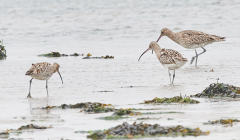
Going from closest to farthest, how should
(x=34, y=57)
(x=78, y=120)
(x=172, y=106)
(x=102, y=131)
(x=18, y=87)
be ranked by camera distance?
(x=102, y=131) < (x=78, y=120) < (x=172, y=106) < (x=18, y=87) < (x=34, y=57)

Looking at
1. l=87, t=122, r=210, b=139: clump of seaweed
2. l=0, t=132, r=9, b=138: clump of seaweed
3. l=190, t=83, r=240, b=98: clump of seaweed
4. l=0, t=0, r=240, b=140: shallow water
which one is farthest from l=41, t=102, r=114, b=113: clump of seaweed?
l=190, t=83, r=240, b=98: clump of seaweed

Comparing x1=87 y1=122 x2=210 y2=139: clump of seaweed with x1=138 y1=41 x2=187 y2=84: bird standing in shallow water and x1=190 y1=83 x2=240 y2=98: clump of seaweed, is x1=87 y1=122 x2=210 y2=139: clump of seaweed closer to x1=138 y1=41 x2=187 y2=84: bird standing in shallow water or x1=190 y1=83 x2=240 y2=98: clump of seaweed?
x1=190 y1=83 x2=240 y2=98: clump of seaweed

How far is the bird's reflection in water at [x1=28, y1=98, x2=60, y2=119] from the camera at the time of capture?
7164 mm

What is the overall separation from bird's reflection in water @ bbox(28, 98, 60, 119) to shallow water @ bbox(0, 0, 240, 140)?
19 millimetres

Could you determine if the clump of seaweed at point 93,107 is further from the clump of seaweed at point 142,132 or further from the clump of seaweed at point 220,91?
the clump of seaweed at point 220,91

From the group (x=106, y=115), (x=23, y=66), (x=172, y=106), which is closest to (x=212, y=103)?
(x=172, y=106)

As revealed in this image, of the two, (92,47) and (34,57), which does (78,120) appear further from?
(92,47)

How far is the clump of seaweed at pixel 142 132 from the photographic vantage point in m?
5.61

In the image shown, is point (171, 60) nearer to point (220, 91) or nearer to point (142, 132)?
point (220, 91)

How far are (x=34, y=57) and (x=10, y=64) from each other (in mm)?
1620

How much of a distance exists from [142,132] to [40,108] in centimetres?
275

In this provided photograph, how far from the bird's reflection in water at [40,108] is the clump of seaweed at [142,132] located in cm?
160

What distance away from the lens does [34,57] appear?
15.7 metres

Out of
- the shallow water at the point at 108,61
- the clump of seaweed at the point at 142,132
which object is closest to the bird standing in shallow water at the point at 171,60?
the shallow water at the point at 108,61
